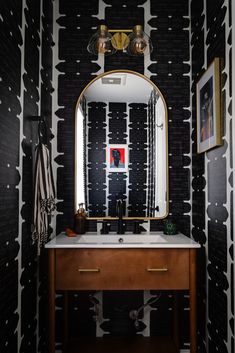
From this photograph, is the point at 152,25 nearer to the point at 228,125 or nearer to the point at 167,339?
the point at 228,125

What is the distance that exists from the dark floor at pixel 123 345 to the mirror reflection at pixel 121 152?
863 mm

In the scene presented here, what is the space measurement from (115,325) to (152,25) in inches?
87.8

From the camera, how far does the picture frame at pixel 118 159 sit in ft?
7.51

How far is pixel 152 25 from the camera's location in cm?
235

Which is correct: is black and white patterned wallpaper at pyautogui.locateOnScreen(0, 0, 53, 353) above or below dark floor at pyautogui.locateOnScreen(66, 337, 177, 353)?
above

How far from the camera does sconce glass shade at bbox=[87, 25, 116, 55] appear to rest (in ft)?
7.02

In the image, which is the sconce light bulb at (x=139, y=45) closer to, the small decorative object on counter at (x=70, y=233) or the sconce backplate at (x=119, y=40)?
the sconce backplate at (x=119, y=40)

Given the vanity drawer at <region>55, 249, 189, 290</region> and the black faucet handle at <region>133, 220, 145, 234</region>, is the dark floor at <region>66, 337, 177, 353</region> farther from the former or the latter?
the black faucet handle at <region>133, 220, 145, 234</region>

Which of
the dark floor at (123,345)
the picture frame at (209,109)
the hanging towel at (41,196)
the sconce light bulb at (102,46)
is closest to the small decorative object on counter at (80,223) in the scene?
the hanging towel at (41,196)

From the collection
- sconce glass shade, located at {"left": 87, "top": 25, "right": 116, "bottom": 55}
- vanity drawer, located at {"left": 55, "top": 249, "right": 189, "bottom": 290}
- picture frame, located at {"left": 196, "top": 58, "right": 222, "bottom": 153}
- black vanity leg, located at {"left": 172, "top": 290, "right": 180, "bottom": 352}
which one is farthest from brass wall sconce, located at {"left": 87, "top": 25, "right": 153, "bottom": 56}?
black vanity leg, located at {"left": 172, "top": 290, "right": 180, "bottom": 352}

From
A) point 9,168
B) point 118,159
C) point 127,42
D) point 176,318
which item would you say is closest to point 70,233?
point 118,159

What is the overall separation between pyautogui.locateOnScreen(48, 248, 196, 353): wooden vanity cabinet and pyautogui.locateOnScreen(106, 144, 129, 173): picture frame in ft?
2.26

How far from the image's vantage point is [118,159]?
229cm

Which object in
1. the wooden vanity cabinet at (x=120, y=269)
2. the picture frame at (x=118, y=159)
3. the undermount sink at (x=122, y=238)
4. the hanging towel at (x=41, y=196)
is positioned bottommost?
the wooden vanity cabinet at (x=120, y=269)
